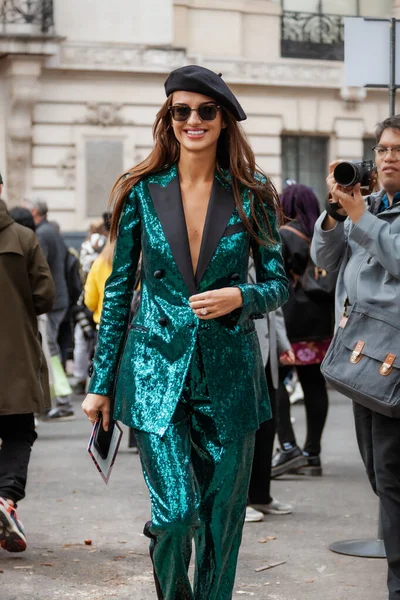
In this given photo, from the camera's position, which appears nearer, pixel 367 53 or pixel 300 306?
pixel 367 53

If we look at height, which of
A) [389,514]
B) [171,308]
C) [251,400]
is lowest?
[389,514]

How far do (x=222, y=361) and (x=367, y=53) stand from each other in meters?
3.24

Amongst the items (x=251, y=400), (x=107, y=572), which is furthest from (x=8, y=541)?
(x=251, y=400)

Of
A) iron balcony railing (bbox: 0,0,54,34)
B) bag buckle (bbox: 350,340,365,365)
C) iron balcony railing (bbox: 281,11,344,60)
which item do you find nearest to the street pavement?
bag buckle (bbox: 350,340,365,365)

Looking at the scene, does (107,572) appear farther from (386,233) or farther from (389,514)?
(386,233)

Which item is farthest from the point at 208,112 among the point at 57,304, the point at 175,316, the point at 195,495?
the point at 57,304

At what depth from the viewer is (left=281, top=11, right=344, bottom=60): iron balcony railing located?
26750 millimetres

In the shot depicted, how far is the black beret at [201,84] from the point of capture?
441cm

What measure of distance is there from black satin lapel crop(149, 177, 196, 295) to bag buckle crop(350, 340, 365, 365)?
1206mm

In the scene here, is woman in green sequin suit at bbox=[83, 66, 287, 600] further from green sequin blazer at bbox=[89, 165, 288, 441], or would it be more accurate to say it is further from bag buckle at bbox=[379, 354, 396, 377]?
bag buckle at bbox=[379, 354, 396, 377]

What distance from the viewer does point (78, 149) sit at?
2500cm

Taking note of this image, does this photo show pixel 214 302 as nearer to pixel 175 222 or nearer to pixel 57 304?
pixel 175 222

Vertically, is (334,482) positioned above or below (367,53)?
below

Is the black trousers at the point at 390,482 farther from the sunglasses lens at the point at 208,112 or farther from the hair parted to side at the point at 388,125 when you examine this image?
the sunglasses lens at the point at 208,112
